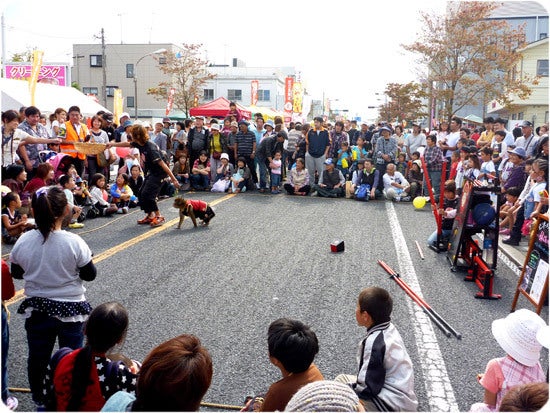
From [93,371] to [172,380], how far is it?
93 centimetres

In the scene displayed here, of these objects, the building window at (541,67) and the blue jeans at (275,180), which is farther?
the building window at (541,67)

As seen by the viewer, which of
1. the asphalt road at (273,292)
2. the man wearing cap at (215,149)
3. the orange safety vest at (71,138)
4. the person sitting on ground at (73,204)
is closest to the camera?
the asphalt road at (273,292)

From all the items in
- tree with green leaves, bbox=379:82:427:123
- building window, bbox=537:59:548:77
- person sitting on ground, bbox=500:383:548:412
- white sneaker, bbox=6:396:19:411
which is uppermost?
building window, bbox=537:59:548:77

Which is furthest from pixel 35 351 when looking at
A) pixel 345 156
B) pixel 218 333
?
pixel 345 156

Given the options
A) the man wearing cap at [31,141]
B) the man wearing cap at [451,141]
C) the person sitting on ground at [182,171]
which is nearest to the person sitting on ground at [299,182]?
the person sitting on ground at [182,171]

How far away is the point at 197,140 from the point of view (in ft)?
51.3

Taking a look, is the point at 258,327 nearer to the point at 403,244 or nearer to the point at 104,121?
the point at 403,244

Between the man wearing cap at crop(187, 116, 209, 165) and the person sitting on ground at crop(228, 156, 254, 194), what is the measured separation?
1.19m

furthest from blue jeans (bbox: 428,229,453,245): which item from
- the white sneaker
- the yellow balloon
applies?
the white sneaker

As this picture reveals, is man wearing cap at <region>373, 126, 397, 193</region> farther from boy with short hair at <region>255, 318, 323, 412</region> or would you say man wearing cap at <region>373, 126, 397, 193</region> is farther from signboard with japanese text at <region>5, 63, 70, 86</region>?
signboard with japanese text at <region>5, 63, 70, 86</region>

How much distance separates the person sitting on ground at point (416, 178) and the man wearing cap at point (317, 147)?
7.73ft

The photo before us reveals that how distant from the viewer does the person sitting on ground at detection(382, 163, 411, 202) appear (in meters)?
14.0

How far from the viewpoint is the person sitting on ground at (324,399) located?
2.09 m

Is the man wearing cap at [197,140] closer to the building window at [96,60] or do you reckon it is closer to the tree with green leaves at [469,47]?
the tree with green leaves at [469,47]
